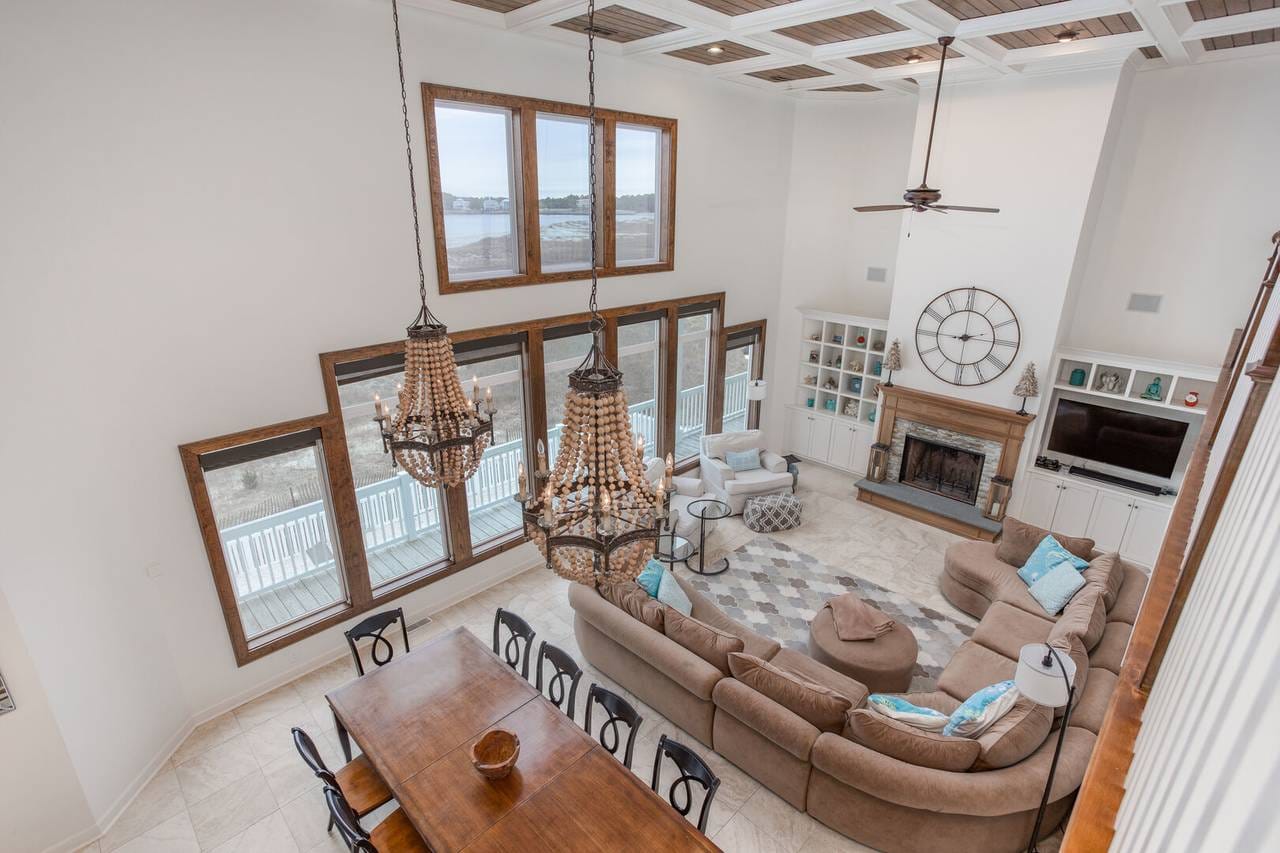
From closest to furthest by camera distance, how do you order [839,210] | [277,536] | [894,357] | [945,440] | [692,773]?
[692,773] < [277,536] < [945,440] < [894,357] < [839,210]

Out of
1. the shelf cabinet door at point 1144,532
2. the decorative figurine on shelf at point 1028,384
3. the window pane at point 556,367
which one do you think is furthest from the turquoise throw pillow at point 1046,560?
the window pane at point 556,367

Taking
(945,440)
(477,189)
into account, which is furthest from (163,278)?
(945,440)

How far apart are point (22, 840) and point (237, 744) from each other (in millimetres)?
1211

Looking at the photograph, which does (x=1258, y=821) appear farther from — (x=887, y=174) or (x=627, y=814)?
(x=887, y=174)

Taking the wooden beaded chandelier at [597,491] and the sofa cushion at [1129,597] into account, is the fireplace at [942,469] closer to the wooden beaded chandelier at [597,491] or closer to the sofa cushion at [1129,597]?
the sofa cushion at [1129,597]

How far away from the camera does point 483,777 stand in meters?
3.45

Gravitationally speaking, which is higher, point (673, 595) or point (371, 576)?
point (673, 595)

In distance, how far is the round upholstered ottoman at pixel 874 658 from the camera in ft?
17.1

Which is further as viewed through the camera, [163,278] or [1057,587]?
[1057,587]

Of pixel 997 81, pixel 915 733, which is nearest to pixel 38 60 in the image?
pixel 915 733

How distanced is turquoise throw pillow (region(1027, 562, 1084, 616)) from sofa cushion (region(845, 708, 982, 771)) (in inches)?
89.7

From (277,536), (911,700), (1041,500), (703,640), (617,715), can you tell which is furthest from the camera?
(1041,500)

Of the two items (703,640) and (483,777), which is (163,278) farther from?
(703,640)

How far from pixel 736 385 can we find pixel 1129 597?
17.4 feet
